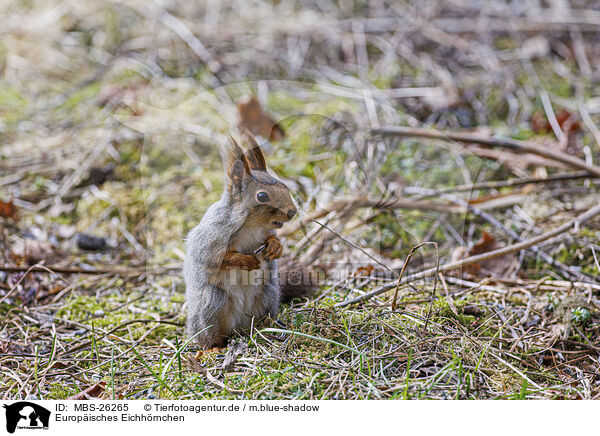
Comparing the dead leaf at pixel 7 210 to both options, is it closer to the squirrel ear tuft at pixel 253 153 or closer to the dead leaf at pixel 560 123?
the squirrel ear tuft at pixel 253 153

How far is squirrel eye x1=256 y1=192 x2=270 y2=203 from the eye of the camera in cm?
148

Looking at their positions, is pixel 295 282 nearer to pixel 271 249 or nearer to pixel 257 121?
pixel 271 249

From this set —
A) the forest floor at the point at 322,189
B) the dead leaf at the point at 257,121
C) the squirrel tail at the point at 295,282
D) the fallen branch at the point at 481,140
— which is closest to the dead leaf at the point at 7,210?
the forest floor at the point at 322,189

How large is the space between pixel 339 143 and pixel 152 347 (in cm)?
135

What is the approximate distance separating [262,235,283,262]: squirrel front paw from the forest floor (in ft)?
0.67

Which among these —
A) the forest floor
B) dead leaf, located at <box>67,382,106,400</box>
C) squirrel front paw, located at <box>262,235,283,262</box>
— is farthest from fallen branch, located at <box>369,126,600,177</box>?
dead leaf, located at <box>67,382,106,400</box>

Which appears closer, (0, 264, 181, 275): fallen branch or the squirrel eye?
the squirrel eye

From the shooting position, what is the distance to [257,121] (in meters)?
2.84

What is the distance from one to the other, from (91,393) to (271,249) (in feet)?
1.88

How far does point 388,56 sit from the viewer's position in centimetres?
395

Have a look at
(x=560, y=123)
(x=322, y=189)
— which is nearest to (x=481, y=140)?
(x=560, y=123)
